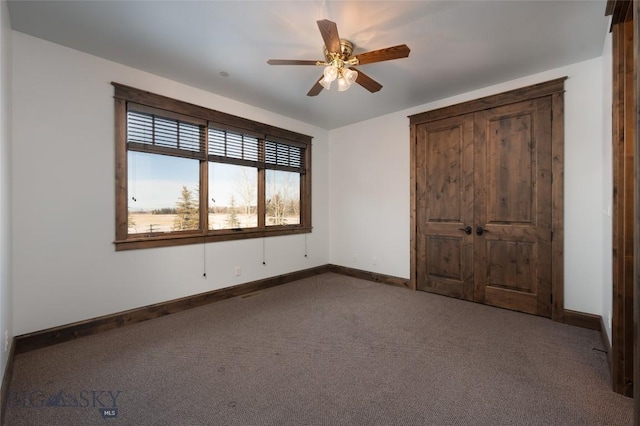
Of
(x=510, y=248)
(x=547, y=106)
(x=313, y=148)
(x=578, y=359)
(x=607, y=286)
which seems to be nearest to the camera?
(x=578, y=359)

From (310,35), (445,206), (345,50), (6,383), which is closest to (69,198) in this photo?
(6,383)

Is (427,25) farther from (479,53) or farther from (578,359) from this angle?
(578,359)

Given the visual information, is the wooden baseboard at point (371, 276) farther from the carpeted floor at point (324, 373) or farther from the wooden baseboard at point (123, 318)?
the wooden baseboard at point (123, 318)

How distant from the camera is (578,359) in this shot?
2.32 meters

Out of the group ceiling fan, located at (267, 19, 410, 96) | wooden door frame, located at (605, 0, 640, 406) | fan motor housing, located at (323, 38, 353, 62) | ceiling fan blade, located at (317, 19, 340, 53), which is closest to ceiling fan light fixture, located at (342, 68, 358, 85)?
ceiling fan, located at (267, 19, 410, 96)

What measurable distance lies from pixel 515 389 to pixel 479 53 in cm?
294

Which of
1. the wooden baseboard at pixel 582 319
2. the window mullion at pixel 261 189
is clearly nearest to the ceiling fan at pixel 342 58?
the window mullion at pixel 261 189

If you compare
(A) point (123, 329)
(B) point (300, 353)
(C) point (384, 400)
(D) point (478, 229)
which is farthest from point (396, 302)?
(A) point (123, 329)

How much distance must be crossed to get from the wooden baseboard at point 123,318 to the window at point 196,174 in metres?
0.70

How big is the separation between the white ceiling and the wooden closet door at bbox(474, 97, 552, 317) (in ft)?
1.88

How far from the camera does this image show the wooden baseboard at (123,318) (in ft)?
8.14

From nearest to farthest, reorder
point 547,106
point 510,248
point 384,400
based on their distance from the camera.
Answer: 1. point 384,400
2. point 547,106
3. point 510,248

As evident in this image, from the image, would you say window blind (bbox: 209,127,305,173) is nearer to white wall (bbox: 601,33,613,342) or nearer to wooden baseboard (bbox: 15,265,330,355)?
wooden baseboard (bbox: 15,265,330,355)

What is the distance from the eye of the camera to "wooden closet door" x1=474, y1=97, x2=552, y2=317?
3.24 m
